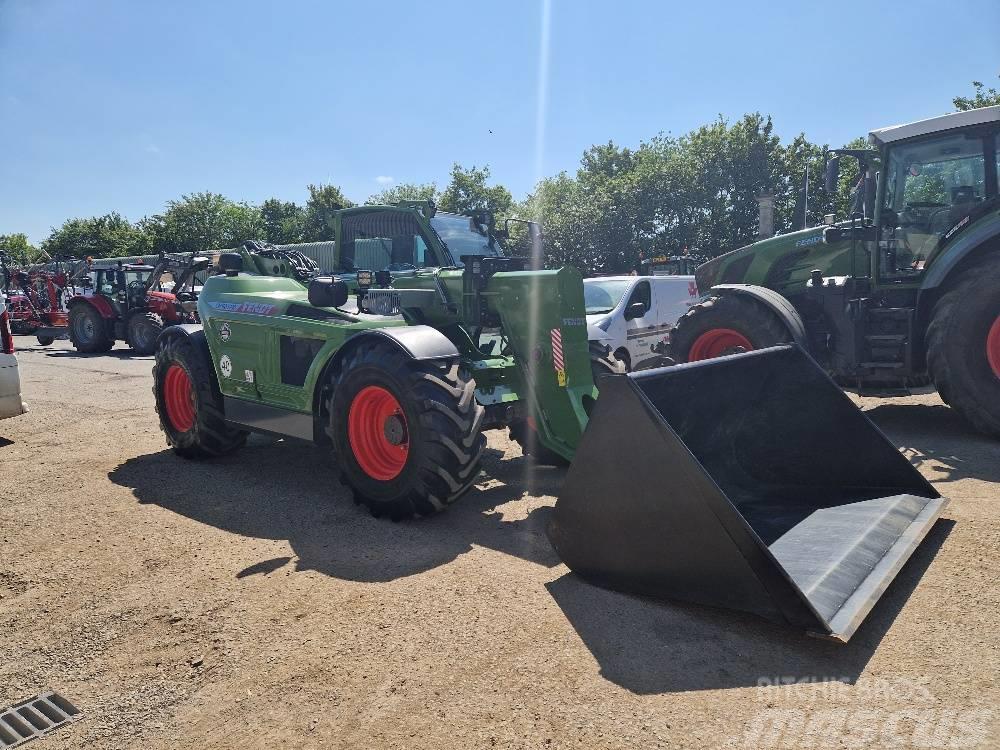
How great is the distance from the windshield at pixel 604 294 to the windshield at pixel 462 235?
2847 millimetres

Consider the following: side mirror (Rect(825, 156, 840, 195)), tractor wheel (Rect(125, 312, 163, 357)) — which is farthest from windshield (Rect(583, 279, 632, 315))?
tractor wheel (Rect(125, 312, 163, 357))

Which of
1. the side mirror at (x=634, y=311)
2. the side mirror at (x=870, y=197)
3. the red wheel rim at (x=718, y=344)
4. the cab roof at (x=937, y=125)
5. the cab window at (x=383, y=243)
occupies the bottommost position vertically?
the red wheel rim at (x=718, y=344)

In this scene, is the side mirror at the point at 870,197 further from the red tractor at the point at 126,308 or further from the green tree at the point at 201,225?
the green tree at the point at 201,225

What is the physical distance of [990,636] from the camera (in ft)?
9.57

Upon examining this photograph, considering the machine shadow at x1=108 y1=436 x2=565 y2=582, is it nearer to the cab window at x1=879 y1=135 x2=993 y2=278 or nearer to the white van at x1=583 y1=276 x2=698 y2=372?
the white van at x1=583 y1=276 x2=698 y2=372

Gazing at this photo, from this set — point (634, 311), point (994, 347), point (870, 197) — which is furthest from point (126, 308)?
point (994, 347)

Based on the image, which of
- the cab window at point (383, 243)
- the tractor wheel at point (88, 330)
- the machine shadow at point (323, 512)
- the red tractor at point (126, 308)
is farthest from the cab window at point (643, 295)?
the tractor wheel at point (88, 330)

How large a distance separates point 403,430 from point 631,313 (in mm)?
6266

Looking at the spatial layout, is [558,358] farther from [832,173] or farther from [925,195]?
[925,195]

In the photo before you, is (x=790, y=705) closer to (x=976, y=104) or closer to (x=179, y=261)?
(x=179, y=261)

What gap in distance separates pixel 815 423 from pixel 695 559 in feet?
5.65

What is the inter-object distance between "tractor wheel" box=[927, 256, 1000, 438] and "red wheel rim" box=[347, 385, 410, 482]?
4.68 m

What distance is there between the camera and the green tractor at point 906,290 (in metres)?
6.10

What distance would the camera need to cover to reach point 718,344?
24.2 feet
